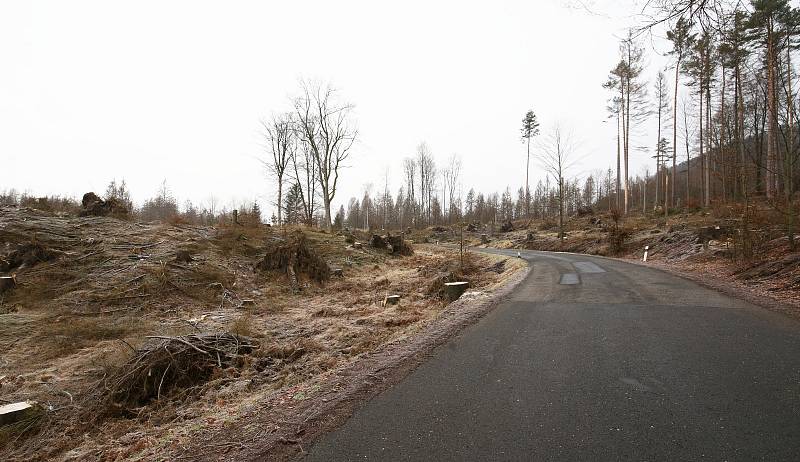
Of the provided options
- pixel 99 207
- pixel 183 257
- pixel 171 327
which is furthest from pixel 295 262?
pixel 99 207

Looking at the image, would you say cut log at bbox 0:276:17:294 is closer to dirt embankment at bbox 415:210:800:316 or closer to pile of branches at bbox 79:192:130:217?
pile of branches at bbox 79:192:130:217

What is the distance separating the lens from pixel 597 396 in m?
3.71

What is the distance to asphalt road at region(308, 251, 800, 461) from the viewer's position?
2854 mm

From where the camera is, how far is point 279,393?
4.72 metres

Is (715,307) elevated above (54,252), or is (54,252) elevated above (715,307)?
(54,252)

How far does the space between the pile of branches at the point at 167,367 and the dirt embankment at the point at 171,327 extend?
0.02 metres

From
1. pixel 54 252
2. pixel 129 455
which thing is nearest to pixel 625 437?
pixel 129 455

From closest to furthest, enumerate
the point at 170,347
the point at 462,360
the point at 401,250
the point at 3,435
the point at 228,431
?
the point at 228,431, the point at 3,435, the point at 462,360, the point at 170,347, the point at 401,250

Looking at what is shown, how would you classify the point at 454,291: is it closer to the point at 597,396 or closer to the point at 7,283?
the point at 597,396

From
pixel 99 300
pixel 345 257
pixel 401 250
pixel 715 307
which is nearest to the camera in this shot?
pixel 715 307

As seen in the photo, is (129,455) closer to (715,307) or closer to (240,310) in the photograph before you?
(240,310)

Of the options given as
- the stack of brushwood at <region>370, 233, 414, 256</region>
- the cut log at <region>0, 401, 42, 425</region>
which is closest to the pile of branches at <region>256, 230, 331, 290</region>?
the stack of brushwood at <region>370, 233, 414, 256</region>

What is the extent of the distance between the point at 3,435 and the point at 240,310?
675cm

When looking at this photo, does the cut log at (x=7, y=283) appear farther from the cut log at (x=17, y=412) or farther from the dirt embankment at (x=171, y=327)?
the cut log at (x=17, y=412)
